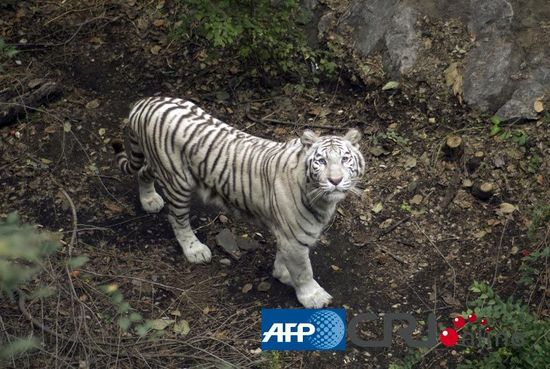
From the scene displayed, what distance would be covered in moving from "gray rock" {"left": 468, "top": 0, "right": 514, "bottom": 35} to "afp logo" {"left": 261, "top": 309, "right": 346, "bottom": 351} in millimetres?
2575

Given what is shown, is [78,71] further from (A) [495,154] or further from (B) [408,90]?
(A) [495,154]

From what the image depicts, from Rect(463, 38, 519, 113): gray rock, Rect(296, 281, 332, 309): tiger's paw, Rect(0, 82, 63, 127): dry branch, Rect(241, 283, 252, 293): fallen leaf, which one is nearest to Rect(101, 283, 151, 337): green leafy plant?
Rect(241, 283, 252, 293): fallen leaf

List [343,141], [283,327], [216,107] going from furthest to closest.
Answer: [216,107] → [283,327] → [343,141]

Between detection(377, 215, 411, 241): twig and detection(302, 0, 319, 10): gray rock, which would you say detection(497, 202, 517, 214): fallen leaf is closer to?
detection(377, 215, 411, 241): twig

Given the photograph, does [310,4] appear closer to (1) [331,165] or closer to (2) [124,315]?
(1) [331,165]

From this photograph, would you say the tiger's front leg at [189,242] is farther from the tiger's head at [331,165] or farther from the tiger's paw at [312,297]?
the tiger's head at [331,165]

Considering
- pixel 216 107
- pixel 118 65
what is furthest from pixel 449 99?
pixel 118 65

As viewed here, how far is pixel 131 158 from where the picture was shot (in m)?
5.36

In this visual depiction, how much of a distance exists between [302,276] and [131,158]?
1.47m

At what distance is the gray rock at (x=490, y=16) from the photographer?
19.6 ft

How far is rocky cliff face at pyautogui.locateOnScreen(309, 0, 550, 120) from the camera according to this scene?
5793mm

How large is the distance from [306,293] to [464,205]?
1360mm

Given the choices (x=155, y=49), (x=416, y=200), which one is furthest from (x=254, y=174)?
(x=155, y=49)

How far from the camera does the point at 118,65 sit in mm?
6809
